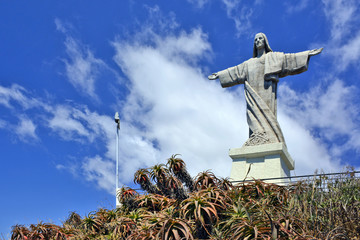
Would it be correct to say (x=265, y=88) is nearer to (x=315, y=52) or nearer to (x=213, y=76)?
(x=315, y=52)

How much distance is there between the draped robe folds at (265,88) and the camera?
42.3ft

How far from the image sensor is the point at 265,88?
13609 mm

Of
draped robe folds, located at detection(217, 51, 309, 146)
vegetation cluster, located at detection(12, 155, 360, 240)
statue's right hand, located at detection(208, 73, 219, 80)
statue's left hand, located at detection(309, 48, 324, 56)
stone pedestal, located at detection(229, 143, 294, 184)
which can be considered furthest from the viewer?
statue's right hand, located at detection(208, 73, 219, 80)

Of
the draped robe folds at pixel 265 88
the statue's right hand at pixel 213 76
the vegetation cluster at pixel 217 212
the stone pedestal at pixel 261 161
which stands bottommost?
the vegetation cluster at pixel 217 212

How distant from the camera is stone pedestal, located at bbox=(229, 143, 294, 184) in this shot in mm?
12109

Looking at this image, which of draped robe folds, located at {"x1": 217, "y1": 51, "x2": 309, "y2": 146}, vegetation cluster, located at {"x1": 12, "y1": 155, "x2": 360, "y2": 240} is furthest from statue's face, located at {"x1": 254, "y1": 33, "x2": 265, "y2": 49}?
vegetation cluster, located at {"x1": 12, "y1": 155, "x2": 360, "y2": 240}

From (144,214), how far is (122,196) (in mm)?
1293

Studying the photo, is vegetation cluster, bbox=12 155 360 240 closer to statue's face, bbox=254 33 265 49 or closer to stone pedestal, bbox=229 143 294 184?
stone pedestal, bbox=229 143 294 184

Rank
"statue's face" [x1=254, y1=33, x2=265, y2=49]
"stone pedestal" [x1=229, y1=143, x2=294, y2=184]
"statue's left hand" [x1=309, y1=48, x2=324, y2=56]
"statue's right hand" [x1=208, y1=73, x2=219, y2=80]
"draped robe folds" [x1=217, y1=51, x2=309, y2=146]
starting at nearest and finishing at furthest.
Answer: "stone pedestal" [x1=229, y1=143, x2=294, y2=184] → "draped robe folds" [x1=217, y1=51, x2=309, y2=146] → "statue's left hand" [x1=309, y1=48, x2=324, y2=56] → "statue's face" [x1=254, y1=33, x2=265, y2=49] → "statue's right hand" [x1=208, y1=73, x2=219, y2=80]

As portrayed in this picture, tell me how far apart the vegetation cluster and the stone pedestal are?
299 centimetres

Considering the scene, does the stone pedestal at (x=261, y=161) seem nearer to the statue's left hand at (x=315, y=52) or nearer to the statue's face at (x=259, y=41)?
the statue's left hand at (x=315, y=52)

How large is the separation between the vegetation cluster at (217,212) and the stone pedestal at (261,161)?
2.99m

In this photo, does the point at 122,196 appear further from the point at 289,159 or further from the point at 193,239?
the point at 289,159

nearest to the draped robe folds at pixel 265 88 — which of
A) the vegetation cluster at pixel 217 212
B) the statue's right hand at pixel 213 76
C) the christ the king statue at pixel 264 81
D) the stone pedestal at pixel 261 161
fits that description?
the christ the king statue at pixel 264 81
